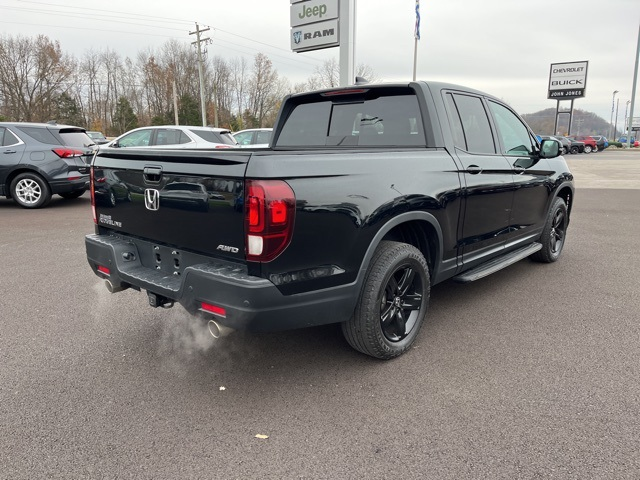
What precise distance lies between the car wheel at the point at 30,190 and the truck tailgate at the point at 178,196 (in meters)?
7.28

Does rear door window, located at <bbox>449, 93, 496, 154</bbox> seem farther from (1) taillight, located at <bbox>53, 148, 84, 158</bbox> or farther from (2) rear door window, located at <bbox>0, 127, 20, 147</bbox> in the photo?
(2) rear door window, located at <bbox>0, 127, 20, 147</bbox>

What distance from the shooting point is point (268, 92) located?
223 feet

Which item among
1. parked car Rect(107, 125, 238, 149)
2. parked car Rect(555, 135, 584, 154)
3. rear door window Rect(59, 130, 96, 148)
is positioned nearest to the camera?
rear door window Rect(59, 130, 96, 148)

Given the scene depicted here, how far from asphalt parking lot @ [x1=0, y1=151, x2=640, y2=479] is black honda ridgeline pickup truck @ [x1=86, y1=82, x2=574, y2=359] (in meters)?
0.42

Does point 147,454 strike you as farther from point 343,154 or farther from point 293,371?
point 343,154

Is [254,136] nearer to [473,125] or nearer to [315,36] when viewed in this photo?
[315,36]

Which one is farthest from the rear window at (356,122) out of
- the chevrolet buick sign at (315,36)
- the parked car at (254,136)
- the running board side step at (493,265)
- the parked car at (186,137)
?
the parked car at (254,136)

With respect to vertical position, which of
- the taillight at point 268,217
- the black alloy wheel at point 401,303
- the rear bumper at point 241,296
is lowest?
the black alloy wheel at point 401,303

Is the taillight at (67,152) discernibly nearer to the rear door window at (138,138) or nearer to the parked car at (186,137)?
the parked car at (186,137)

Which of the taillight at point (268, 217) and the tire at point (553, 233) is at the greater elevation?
the taillight at point (268, 217)

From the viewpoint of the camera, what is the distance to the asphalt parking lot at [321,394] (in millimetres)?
2211

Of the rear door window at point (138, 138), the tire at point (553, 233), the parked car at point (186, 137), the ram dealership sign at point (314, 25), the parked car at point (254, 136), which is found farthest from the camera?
the parked car at point (254, 136)

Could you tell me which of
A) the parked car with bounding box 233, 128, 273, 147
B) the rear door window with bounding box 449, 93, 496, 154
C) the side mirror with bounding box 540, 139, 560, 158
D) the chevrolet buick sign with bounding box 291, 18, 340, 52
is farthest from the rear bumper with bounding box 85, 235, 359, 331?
the parked car with bounding box 233, 128, 273, 147

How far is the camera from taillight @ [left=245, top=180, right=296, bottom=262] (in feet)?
7.66
